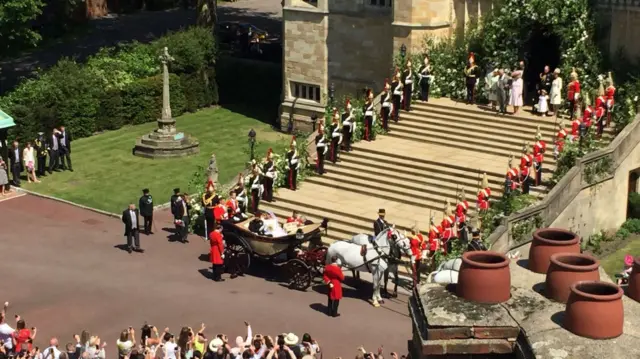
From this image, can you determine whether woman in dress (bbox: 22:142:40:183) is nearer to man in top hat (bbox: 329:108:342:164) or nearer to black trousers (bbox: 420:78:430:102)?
man in top hat (bbox: 329:108:342:164)

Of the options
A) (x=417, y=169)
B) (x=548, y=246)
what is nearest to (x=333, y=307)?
(x=417, y=169)

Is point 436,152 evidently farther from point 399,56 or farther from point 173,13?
point 173,13

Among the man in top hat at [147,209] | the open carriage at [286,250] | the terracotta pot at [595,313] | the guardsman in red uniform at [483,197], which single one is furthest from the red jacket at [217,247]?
the terracotta pot at [595,313]

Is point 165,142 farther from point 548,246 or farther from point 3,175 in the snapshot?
point 548,246

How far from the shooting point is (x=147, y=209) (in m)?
32.1

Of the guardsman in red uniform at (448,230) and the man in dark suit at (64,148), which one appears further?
the man in dark suit at (64,148)

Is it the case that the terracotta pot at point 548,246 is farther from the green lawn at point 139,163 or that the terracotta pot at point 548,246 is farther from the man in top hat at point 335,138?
the green lawn at point 139,163

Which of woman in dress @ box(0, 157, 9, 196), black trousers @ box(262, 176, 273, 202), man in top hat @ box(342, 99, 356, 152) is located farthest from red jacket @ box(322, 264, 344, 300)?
woman in dress @ box(0, 157, 9, 196)

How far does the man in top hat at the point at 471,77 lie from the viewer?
36875 mm

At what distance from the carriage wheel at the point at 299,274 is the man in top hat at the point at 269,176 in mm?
5289

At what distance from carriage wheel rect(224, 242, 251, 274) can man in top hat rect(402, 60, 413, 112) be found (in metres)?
10.3

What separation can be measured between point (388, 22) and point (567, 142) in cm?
1045

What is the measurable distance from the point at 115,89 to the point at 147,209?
13.5 meters

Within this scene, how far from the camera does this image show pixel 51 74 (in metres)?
42.9
